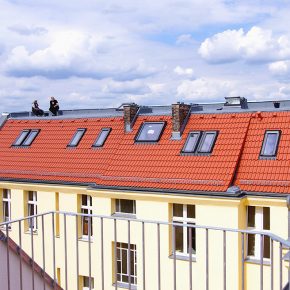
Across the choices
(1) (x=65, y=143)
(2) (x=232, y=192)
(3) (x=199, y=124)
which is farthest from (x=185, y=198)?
(1) (x=65, y=143)

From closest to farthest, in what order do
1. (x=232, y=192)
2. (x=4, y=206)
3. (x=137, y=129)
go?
(x=232, y=192), (x=137, y=129), (x=4, y=206)

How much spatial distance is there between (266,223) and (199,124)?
4.61 metres

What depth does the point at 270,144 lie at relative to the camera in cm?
1437

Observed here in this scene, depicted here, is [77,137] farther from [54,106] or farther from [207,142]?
[207,142]

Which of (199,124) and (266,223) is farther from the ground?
(199,124)

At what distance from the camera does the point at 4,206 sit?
18891 millimetres

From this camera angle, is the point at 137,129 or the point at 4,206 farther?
the point at 4,206

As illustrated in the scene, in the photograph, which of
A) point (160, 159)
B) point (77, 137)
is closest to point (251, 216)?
point (160, 159)

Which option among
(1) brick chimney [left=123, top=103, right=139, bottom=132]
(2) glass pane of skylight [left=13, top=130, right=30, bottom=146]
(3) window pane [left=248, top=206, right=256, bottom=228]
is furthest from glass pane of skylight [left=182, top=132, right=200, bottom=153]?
(2) glass pane of skylight [left=13, top=130, right=30, bottom=146]

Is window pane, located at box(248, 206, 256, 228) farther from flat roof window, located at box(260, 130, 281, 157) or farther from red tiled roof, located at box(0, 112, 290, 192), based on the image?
flat roof window, located at box(260, 130, 281, 157)

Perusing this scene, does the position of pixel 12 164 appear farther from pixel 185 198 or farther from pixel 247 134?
pixel 247 134

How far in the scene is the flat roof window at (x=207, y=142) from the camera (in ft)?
49.7

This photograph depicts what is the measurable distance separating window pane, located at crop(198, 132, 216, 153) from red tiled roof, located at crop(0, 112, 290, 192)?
0.74 ft

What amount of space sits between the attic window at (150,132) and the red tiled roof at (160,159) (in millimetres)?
212
